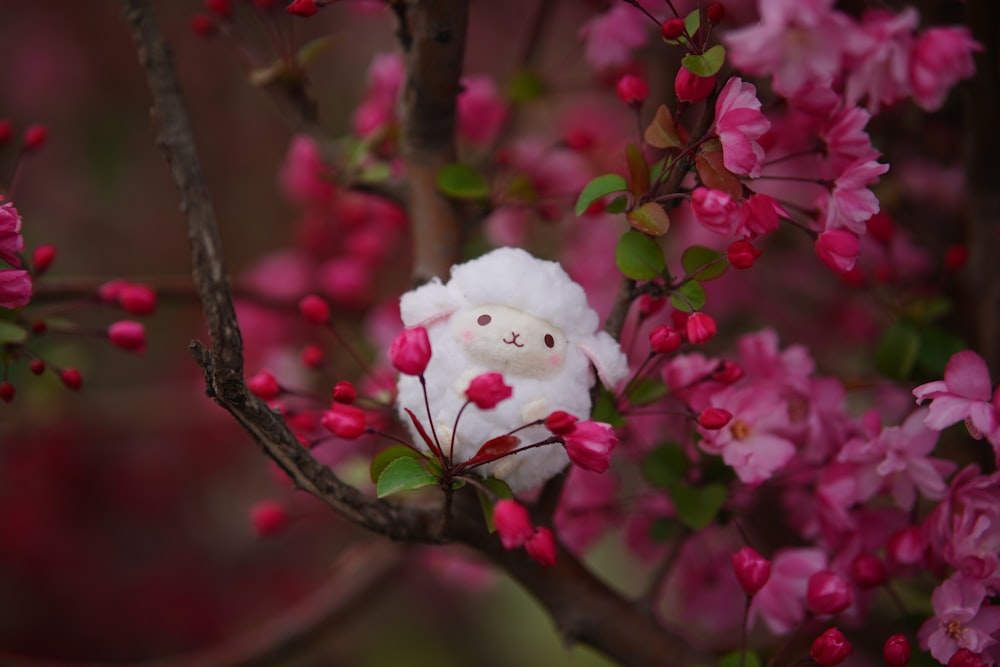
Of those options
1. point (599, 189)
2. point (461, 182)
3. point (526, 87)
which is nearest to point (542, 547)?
point (599, 189)

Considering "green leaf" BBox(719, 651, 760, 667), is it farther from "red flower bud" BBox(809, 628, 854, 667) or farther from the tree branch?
the tree branch

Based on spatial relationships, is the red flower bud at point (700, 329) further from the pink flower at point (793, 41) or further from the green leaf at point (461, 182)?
the green leaf at point (461, 182)

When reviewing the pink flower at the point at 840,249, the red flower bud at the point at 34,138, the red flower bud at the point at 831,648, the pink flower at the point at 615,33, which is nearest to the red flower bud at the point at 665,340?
the pink flower at the point at 840,249

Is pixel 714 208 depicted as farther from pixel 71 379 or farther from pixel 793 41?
pixel 71 379

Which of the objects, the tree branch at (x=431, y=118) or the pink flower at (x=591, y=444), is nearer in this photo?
the pink flower at (x=591, y=444)

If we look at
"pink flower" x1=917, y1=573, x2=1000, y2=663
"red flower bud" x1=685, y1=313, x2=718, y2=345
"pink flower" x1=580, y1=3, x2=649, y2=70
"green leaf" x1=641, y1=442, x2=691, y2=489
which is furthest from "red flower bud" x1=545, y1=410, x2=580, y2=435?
"pink flower" x1=580, y1=3, x2=649, y2=70

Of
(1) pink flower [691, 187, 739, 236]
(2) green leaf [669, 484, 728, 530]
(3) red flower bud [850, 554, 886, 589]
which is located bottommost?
(3) red flower bud [850, 554, 886, 589]

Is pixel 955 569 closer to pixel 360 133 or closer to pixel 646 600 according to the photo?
pixel 646 600
